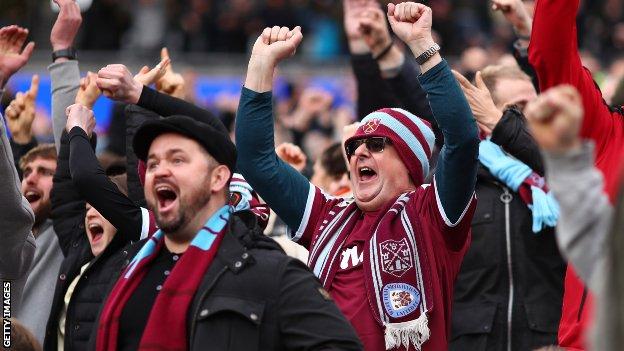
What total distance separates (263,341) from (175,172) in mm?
712

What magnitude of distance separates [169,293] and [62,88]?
8.07 ft

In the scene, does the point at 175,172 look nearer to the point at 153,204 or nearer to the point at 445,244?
the point at 153,204

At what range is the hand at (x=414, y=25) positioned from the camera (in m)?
5.32

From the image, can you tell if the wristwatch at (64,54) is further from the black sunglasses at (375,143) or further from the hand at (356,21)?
the black sunglasses at (375,143)

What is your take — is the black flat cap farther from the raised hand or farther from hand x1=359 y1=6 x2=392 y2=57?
the raised hand

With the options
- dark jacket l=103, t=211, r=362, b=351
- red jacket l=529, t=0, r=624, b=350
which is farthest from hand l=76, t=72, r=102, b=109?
red jacket l=529, t=0, r=624, b=350

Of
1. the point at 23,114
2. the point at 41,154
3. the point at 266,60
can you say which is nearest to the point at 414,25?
the point at 266,60

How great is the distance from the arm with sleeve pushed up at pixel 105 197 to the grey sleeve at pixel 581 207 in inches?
104

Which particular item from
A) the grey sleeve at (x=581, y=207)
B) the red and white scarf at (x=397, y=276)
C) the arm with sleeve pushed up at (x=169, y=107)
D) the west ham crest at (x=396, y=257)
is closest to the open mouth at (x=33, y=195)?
the arm with sleeve pushed up at (x=169, y=107)

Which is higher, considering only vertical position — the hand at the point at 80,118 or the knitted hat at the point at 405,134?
the hand at the point at 80,118

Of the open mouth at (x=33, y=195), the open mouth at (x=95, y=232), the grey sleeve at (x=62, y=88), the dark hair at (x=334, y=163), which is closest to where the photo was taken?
the open mouth at (x=95, y=232)

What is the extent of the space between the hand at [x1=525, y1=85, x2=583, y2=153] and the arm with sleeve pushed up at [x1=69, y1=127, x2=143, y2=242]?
8.93 ft

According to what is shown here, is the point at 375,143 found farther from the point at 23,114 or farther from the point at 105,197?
the point at 23,114

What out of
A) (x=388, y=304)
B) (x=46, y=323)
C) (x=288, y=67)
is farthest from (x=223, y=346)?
(x=288, y=67)
